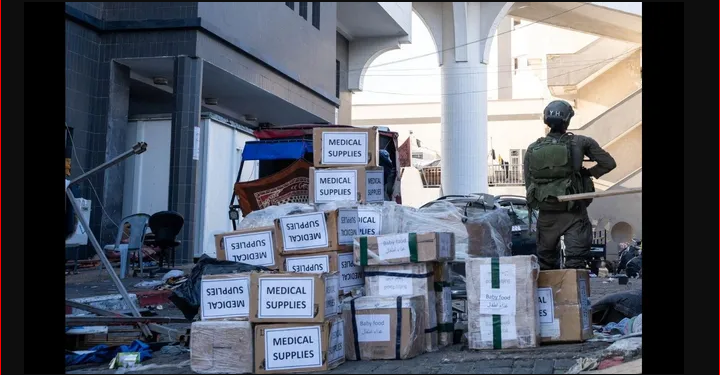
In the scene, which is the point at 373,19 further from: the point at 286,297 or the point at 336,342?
the point at 286,297

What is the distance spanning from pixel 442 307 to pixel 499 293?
23.5 inches

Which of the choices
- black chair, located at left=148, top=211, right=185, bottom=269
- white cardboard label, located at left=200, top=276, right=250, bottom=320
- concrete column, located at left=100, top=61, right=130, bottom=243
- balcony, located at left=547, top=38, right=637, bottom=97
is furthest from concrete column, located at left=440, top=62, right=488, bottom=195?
white cardboard label, located at left=200, top=276, right=250, bottom=320

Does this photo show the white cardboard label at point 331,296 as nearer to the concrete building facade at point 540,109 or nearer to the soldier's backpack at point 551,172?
the soldier's backpack at point 551,172

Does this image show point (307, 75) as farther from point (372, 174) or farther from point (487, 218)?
point (372, 174)

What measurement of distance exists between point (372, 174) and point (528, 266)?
2.52m

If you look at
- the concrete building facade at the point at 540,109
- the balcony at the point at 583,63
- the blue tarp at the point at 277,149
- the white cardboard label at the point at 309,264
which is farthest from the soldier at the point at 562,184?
the balcony at the point at 583,63

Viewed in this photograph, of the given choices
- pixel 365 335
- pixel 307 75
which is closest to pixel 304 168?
pixel 365 335

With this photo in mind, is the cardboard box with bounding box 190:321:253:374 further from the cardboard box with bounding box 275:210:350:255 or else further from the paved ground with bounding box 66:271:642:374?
the cardboard box with bounding box 275:210:350:255

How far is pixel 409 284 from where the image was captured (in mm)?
6875

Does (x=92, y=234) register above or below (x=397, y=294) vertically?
above

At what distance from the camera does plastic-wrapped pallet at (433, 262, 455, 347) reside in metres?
7.12

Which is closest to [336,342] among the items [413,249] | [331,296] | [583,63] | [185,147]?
[331,296]
